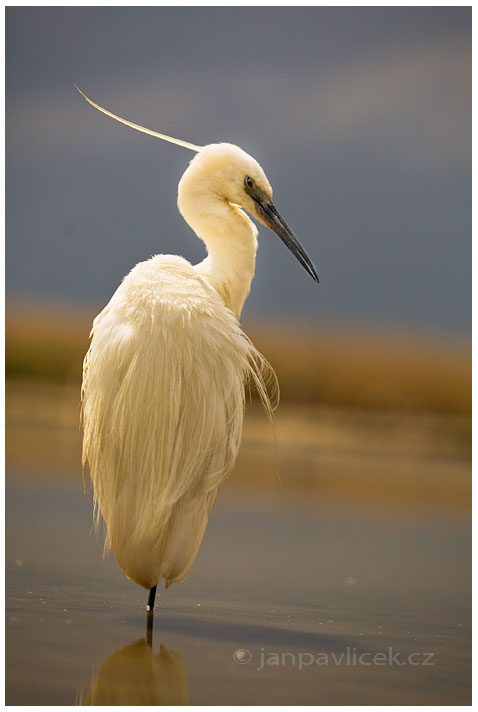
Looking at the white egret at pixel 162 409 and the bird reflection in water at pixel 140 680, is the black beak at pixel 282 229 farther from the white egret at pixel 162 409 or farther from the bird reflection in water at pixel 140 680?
the bird reflection in water at pixel 140 680

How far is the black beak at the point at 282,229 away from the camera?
11.9 feet

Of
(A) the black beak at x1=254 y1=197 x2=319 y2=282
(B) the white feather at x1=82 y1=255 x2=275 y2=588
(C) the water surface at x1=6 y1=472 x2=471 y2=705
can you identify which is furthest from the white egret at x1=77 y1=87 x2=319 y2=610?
(A) the black beak at x1=254 y1=197 x2=319 y2=282

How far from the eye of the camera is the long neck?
3.51 metres

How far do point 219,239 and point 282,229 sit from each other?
275mm

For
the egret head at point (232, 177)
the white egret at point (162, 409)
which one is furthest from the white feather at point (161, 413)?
the egret head at point (232, 177)

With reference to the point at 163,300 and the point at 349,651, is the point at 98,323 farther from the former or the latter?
the point at 349,651

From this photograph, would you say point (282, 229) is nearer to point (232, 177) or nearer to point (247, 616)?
point (232, 177)

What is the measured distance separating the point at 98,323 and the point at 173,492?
555mm

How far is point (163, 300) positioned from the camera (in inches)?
123

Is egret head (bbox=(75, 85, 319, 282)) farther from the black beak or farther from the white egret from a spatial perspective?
the white egret

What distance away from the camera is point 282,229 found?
12.1ft

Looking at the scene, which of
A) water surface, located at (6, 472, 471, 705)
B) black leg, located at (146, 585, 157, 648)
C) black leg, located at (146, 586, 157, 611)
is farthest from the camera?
black leg, located at (146, 586, 157, 611)

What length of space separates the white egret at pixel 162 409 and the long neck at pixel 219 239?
18cm

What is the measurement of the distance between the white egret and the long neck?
0.18m
